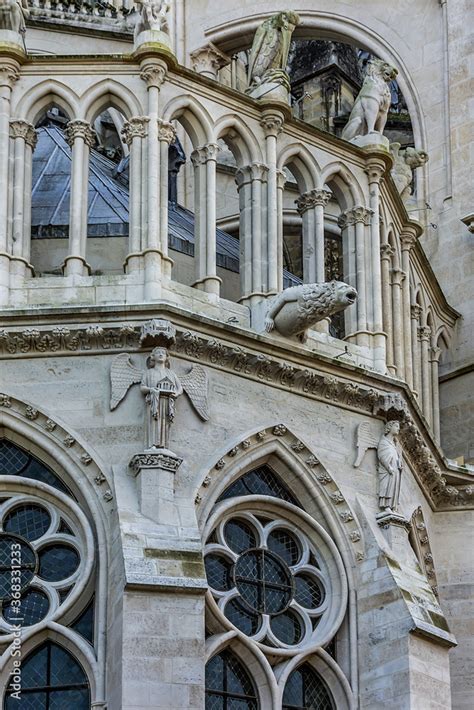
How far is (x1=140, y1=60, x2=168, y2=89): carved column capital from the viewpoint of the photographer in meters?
22.6

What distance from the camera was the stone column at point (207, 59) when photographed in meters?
31.8

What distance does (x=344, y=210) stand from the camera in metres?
24.2

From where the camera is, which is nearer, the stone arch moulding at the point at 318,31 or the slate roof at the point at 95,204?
the slate roof at the point at 95,204

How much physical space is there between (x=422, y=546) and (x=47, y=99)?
6.85 m

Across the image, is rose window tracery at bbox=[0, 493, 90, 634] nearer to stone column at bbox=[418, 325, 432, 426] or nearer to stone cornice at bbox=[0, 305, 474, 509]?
stone cornice at bbox=[0, 305, 474, 509]

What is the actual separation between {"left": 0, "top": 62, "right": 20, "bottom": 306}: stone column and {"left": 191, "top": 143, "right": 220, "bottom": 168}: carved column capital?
218 centimetres

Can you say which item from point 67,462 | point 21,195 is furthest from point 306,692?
point 21,195

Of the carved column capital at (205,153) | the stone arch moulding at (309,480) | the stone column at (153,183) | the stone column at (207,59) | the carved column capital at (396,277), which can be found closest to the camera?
the stone column at (153,183)

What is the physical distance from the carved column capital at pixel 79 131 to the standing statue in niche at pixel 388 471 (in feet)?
15.5

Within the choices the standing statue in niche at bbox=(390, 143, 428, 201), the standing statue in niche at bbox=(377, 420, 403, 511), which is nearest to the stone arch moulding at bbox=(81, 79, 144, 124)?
the standing statue in niche at bbox=(390, 143, 428, 201)

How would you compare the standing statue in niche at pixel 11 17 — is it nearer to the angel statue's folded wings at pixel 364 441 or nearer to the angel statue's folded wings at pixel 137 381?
the angel statue's folded wings at pixel 137 381

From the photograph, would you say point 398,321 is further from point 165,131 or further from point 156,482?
point 156,482

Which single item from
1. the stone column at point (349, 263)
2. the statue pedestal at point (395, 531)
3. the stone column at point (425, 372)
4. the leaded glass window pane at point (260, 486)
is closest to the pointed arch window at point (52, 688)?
the leaded glass window pane at point (260, 486)

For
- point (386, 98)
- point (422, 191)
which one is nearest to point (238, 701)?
point (386, 98)
